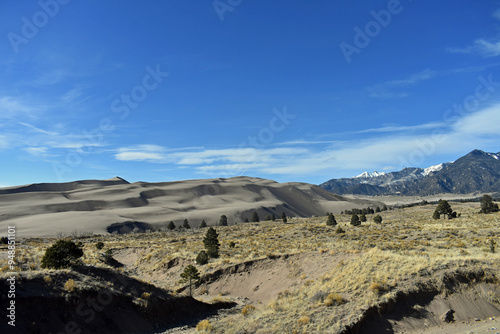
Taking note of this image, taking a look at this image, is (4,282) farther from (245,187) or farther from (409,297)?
(245,187)

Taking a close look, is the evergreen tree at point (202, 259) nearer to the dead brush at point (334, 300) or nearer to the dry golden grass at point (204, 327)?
the dry golden grass at point (204, 327)

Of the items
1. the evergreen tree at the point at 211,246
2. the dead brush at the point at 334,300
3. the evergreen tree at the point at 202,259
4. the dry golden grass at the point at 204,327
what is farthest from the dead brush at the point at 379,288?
the evergreen tree at the point at 211,246

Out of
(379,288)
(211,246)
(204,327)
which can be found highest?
(211,246)

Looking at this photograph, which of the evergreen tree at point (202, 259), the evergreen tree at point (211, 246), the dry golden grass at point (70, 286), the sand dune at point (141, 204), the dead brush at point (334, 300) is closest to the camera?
the dead brush at point (334, 300)

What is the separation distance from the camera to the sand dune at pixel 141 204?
84062mm

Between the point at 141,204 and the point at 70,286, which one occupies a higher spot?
the point at 141,204

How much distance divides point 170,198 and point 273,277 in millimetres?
136735

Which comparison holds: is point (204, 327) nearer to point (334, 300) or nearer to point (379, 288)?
point (334, 300)

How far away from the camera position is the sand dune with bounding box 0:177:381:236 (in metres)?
84.1

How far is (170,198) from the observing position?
500ft

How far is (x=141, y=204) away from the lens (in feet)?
454

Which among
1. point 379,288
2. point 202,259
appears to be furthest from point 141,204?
point 379,288

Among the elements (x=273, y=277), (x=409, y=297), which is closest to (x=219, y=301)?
(x=273, y=277)

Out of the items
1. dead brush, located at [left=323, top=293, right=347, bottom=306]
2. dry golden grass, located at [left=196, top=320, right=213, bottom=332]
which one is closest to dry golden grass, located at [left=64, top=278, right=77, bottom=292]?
dry golden grass, located at [left=196, top=320, right=213, bottom=332]
